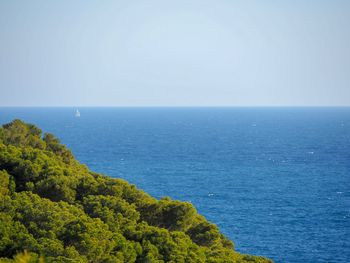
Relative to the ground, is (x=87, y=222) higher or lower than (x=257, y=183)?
higher

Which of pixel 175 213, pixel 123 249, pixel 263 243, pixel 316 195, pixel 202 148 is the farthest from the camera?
pixel 202 148

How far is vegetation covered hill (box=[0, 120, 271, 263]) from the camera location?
28594 millimetres

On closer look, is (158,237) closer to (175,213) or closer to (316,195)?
(175,213)

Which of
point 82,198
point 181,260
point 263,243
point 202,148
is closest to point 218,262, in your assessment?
point 181,260

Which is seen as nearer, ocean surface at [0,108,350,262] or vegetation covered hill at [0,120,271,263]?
vegetation covered hill at [0,120,271,263]

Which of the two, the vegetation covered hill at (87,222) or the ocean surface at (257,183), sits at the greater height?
the vegetation covered hill at (87,222)

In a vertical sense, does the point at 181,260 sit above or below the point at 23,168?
below

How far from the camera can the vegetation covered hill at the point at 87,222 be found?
28.6 metres

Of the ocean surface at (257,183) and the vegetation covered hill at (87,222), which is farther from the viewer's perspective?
the ocean surface at (257,183)

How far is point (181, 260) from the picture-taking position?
30266 mm

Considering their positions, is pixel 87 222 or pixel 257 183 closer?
pixel 87 222

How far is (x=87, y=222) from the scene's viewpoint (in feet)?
99.9

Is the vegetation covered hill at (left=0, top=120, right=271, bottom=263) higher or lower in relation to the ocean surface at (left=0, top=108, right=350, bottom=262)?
higher

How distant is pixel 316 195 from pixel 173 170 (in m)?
35.5
